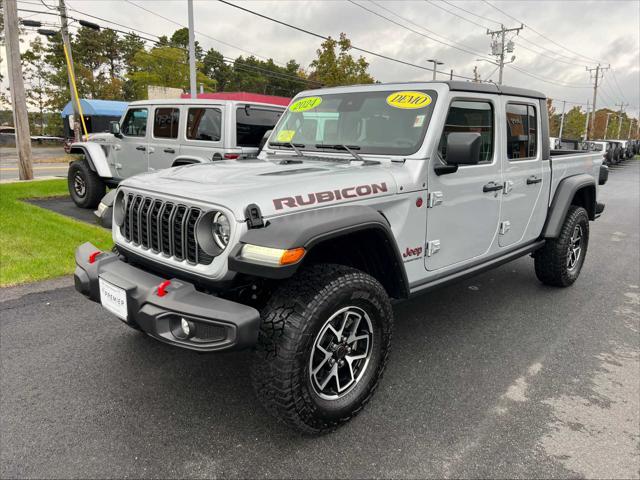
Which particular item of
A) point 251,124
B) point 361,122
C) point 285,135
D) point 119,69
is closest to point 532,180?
point 361,122

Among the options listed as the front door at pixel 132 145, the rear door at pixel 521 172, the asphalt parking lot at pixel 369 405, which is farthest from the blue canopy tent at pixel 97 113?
the rear door at pixel 521 172

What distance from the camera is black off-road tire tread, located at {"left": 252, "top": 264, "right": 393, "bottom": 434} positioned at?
225 cm

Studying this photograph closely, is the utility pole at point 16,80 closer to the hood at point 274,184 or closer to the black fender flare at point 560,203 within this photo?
the hood at point 274,184

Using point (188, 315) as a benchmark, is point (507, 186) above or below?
above

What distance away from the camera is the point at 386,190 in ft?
9.30

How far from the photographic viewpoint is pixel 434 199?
10.3 ft

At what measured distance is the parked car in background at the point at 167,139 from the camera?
7.12 m

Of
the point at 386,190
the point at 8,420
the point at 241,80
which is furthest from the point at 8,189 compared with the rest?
the point at 241,80

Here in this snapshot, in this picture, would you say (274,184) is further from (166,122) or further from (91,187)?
(91,187)

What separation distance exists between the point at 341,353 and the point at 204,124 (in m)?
5.66

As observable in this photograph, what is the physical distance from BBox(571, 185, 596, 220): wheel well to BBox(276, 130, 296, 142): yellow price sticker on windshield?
3158mm

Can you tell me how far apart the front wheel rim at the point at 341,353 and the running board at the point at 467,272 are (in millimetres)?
542

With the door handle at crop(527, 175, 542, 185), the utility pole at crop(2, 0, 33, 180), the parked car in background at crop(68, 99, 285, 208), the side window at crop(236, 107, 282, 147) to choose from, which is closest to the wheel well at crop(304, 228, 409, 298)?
the door handle at crop(527, 175, 542, 185)

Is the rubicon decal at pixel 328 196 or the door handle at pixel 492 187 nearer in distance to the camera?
the rubicon decal at pixel 328 196
